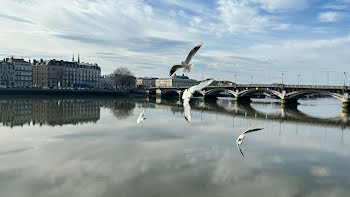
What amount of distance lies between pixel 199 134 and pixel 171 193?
14117 mm

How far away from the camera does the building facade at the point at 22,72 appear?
4163 inches

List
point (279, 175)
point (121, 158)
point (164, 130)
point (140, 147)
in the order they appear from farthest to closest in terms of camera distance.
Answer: point (164, 130), point (140, 147), point (121, 158), point (279, 175)

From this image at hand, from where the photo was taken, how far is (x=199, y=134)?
25906 millimetres

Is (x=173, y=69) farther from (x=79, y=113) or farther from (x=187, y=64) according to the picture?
(x=79, y=113)

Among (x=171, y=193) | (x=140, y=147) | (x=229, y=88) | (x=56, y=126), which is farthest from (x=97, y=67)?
(x=171, y=193)

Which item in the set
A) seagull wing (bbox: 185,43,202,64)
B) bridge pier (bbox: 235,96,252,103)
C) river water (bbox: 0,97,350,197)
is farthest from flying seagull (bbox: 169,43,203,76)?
bridge pier (bbox: 235,96,252,103)

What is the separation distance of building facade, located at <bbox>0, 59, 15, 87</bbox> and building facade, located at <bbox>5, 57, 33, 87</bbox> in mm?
1683

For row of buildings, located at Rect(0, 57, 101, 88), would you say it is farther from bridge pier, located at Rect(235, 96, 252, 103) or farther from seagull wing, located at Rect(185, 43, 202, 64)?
seagull wing, located at Rect(185, 43, 202, 64)

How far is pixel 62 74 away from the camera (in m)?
110

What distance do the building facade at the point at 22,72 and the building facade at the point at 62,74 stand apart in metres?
4.92

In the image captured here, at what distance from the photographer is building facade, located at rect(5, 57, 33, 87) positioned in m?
106

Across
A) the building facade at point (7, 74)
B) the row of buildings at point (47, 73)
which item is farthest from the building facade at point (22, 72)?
the building facade at point (7, 74)

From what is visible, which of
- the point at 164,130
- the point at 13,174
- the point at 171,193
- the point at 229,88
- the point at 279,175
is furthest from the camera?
the point at 229,88

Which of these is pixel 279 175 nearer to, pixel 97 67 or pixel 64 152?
pixel 64 152
